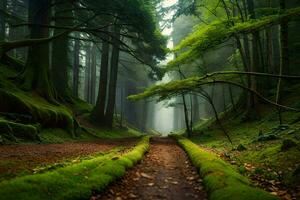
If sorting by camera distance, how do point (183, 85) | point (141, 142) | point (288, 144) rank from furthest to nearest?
point (141, 142) → point (183, 85) → point (288, 144)

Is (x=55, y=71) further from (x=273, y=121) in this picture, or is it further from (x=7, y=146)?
(x=273, y=121)

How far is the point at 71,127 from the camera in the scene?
15680mm

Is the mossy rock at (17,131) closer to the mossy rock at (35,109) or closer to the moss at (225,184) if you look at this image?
the mossy rock at (35,109)

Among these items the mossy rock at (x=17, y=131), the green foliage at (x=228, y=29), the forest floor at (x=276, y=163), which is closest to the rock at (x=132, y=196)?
the forest floor at (x=276, y=163)

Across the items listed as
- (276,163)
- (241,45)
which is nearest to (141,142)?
(276,163)

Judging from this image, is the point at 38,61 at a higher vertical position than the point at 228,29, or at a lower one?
lower

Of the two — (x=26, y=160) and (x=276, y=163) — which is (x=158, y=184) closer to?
(x=276, y=163)

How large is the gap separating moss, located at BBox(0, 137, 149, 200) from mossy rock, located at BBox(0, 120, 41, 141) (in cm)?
447

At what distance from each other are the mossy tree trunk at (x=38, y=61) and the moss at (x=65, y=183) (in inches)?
375

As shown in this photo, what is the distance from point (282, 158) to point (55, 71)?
52.1 feet

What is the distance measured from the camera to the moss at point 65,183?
4.54 m

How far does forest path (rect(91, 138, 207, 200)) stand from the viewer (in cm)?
603

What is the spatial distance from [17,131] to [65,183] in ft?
21.7

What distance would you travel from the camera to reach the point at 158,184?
703 centimetres
